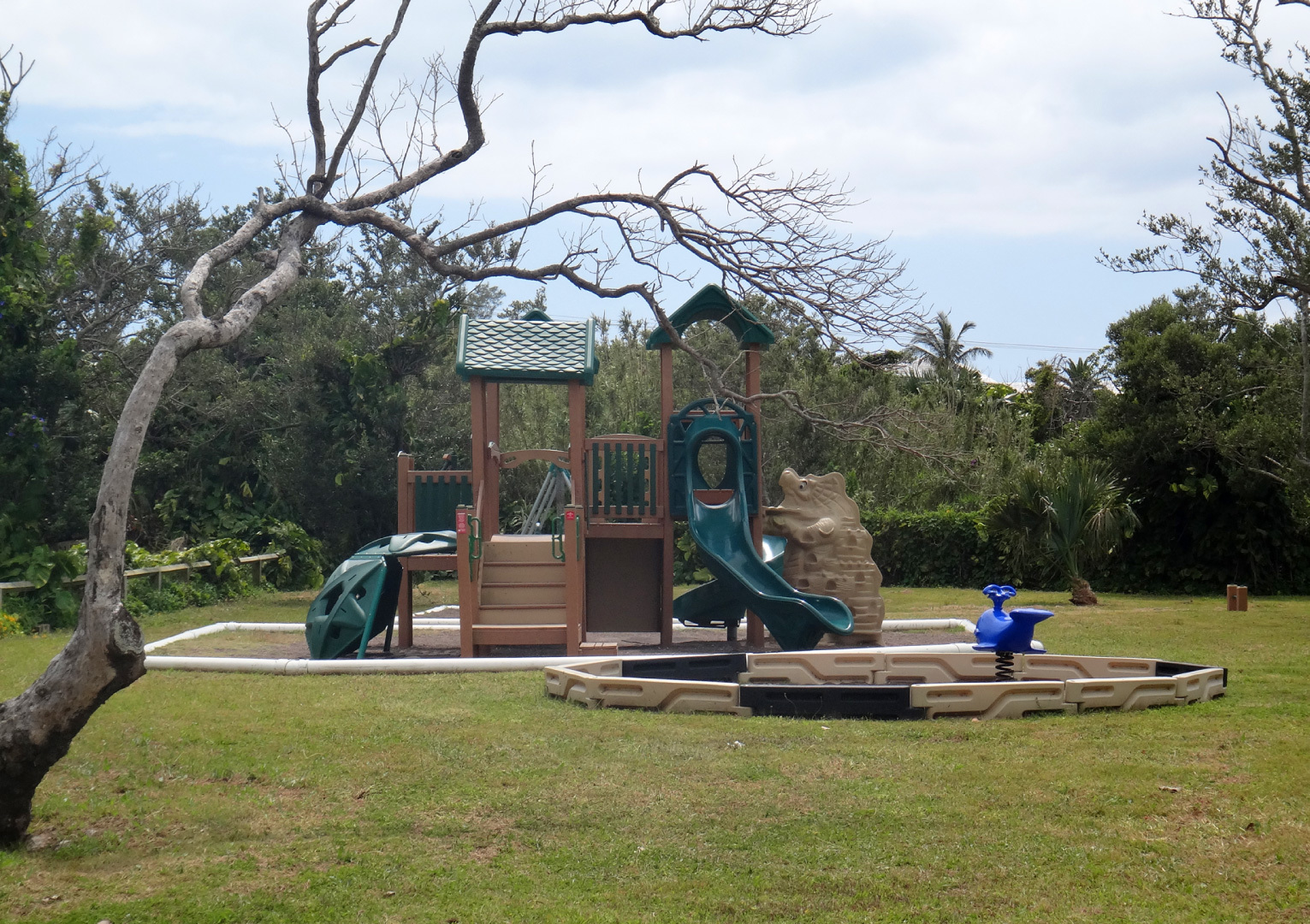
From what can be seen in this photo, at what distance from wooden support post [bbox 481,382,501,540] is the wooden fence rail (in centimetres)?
383

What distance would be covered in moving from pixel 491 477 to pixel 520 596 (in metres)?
1.82

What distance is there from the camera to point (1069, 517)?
16438 mm

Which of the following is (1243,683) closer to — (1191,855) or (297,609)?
(1191,855)

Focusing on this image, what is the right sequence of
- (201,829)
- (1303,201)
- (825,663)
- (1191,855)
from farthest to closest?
(1303,201), (825,663), (201,829), (1191,855)

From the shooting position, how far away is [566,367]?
494 inches

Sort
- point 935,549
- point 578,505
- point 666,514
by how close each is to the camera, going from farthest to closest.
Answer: point 935,549 → point 666,514 → point 578,505

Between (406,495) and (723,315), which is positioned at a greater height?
(723,315)

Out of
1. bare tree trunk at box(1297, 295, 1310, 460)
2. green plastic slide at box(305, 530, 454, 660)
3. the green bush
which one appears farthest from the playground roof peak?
the green bush

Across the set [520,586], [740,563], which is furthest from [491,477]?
[740,563]

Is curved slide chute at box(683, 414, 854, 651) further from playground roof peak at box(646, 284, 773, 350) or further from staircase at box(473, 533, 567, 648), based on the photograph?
staircase at box(473, 533, 567, 648)

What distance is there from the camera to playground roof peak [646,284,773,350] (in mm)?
13016

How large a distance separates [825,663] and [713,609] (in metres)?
3.38

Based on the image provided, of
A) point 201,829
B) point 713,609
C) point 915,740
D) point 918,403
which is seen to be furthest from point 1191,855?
point 918,403

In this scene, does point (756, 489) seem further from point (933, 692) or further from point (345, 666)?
point (933, 692)
